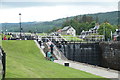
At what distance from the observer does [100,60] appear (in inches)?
1580

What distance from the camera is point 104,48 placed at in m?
40.1

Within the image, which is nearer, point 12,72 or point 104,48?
point 12,72

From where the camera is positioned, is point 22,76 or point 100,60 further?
point 100,60

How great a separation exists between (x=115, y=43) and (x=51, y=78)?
2670cm

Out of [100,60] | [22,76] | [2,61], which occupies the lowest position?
[100,60]

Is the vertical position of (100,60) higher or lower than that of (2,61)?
lower

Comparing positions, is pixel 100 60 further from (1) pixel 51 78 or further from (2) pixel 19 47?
(1) pixel 51 78

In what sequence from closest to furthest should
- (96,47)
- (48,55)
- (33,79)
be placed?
1. (33,79)
2. (48,55)
3. (96,47)

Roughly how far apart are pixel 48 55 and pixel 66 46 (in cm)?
1225

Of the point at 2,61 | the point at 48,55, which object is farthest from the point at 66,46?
the point at 2,61

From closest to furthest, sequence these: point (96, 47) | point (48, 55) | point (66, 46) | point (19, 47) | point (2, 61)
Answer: point (2, 61), point (48, 55), point (19, 47), point (66, 46), point (96, 47)

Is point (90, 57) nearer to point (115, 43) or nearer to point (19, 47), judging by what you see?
point (115, 43)

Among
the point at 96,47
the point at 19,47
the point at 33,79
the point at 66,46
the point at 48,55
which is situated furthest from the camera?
the point at 96,47

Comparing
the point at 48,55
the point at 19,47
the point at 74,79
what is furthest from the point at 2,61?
the point at 19,47
